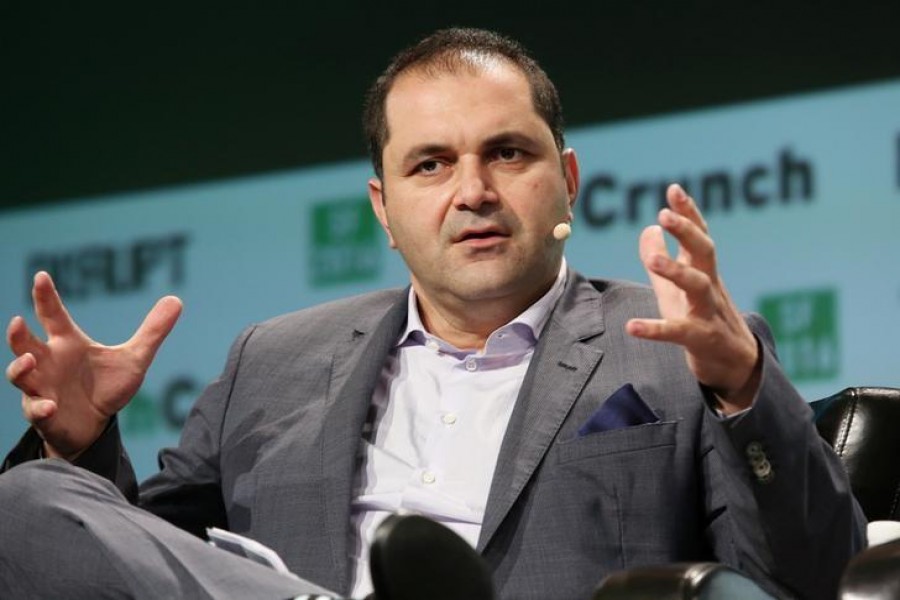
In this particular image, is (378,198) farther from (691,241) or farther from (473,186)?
(691,241)

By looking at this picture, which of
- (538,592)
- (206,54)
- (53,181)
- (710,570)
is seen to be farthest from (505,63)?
(53,181)

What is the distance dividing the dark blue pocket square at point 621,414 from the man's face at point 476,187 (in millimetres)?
326

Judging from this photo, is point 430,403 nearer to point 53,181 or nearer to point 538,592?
point 538,592

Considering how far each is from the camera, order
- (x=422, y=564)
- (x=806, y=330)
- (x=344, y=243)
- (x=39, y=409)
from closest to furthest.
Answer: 1. (x=422, y=564)
2. (x=39, y=409)
3. (x=806, y=330)
4. (x=344, y=243)

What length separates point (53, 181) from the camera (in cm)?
477

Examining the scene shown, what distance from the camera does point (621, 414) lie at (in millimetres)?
2322

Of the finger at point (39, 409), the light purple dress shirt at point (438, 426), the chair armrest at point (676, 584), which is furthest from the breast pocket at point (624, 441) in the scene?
the finger at point (39, 409)

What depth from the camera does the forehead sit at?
2584 millimetres

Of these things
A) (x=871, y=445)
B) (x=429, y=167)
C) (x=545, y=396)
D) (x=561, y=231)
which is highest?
(x=429, y=167)

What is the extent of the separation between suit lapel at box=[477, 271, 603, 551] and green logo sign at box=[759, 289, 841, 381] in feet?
3.73

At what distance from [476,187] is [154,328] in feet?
1.89

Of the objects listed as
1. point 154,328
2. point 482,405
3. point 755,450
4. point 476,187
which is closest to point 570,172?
point 476,187

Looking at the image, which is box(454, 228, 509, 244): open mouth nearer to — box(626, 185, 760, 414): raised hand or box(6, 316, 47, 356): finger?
box(626, 185, 760, 414): raised hand

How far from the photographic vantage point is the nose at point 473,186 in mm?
2521
